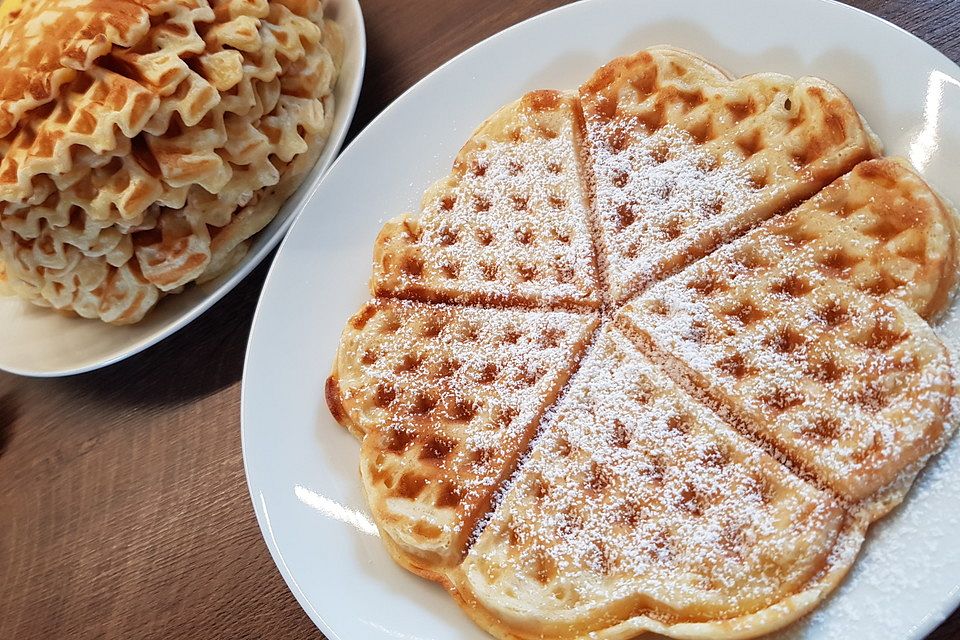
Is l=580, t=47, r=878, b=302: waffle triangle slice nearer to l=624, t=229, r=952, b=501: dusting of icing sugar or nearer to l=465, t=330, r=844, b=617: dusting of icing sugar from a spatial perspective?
l=624, t=229, r=952, b=501: dusting of icing sugar

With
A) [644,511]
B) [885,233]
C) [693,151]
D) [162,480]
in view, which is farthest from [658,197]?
[162,480]

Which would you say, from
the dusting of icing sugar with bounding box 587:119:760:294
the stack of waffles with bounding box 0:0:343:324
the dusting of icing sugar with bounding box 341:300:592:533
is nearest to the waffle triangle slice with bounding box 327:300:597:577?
the dusting of icing sugar with bounding box 341:300:592:533

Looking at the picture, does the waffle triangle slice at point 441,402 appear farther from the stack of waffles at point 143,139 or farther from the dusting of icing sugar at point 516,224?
the stack of waffles at point 143,139

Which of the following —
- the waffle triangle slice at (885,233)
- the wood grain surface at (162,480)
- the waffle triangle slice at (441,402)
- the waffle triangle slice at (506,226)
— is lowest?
the wood grain surface at (162,480)

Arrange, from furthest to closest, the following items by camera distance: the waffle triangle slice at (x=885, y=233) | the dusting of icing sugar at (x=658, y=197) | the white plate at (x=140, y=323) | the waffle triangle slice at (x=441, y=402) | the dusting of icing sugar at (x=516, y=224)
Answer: the white plate at (x=140, y=323), the dusting of icing sugar at (x=516, y=224), the dusting of icing sugar at (x=658, y=197), the waffle triangle slice at (x=441, y=402), the waffle triangle slice at (x=885, y=233)

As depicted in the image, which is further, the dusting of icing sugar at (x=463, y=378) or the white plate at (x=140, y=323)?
the white plate at (x=140, y=323)

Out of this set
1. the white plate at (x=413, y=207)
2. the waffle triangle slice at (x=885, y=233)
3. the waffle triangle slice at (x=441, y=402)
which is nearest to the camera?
the white plate at (x=413, y=207)

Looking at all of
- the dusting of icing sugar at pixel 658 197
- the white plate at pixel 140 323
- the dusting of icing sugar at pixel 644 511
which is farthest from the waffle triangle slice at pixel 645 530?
the white plate at pixel 140 323
